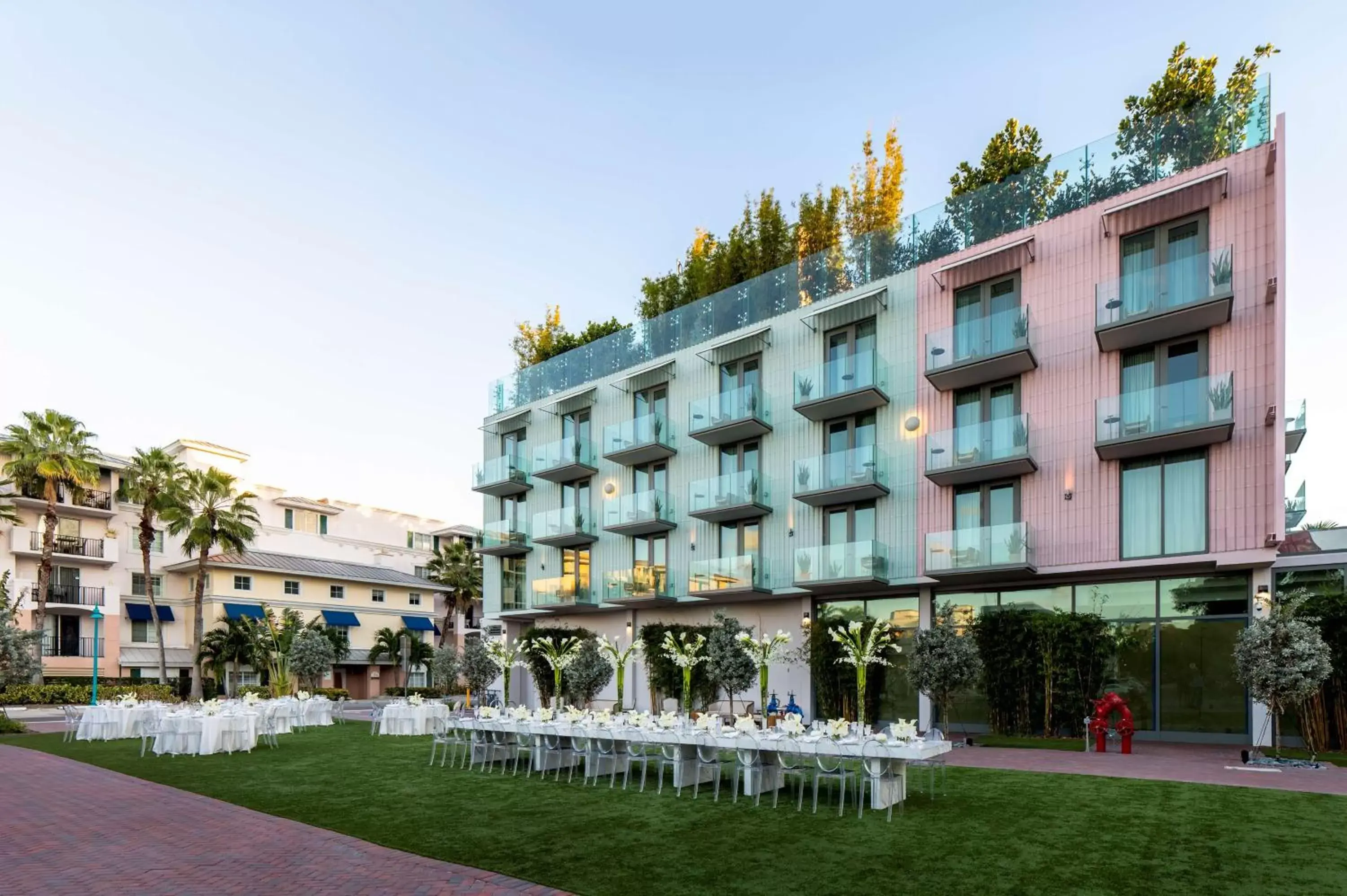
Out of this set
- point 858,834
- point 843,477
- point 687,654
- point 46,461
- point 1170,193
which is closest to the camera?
point 858,834

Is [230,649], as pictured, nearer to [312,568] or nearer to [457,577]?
[312,568]

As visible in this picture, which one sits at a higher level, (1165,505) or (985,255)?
(985,255)

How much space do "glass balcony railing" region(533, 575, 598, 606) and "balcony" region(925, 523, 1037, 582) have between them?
1420cm

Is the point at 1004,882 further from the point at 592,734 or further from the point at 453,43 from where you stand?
the point at 453,43

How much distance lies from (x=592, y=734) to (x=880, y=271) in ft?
57.7

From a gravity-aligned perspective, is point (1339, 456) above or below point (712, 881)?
above

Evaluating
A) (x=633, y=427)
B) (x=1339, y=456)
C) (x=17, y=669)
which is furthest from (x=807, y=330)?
(x=17, y=669)

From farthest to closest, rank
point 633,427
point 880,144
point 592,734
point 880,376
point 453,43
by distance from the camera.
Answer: point 880,144, point 633,427, point 880,376, point 453,43, point 592,734

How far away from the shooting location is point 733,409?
28.9 meters

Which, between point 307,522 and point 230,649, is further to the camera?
point 307,522

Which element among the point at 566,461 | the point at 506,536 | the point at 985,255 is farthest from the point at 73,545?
the point at 985,255

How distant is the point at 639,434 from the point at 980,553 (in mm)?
13657

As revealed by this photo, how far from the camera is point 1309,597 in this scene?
17969mm

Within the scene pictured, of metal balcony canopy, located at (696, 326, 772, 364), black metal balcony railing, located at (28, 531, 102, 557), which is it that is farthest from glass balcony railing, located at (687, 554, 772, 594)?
black metal balcony railing, located at (28, 531, 102, 557)
